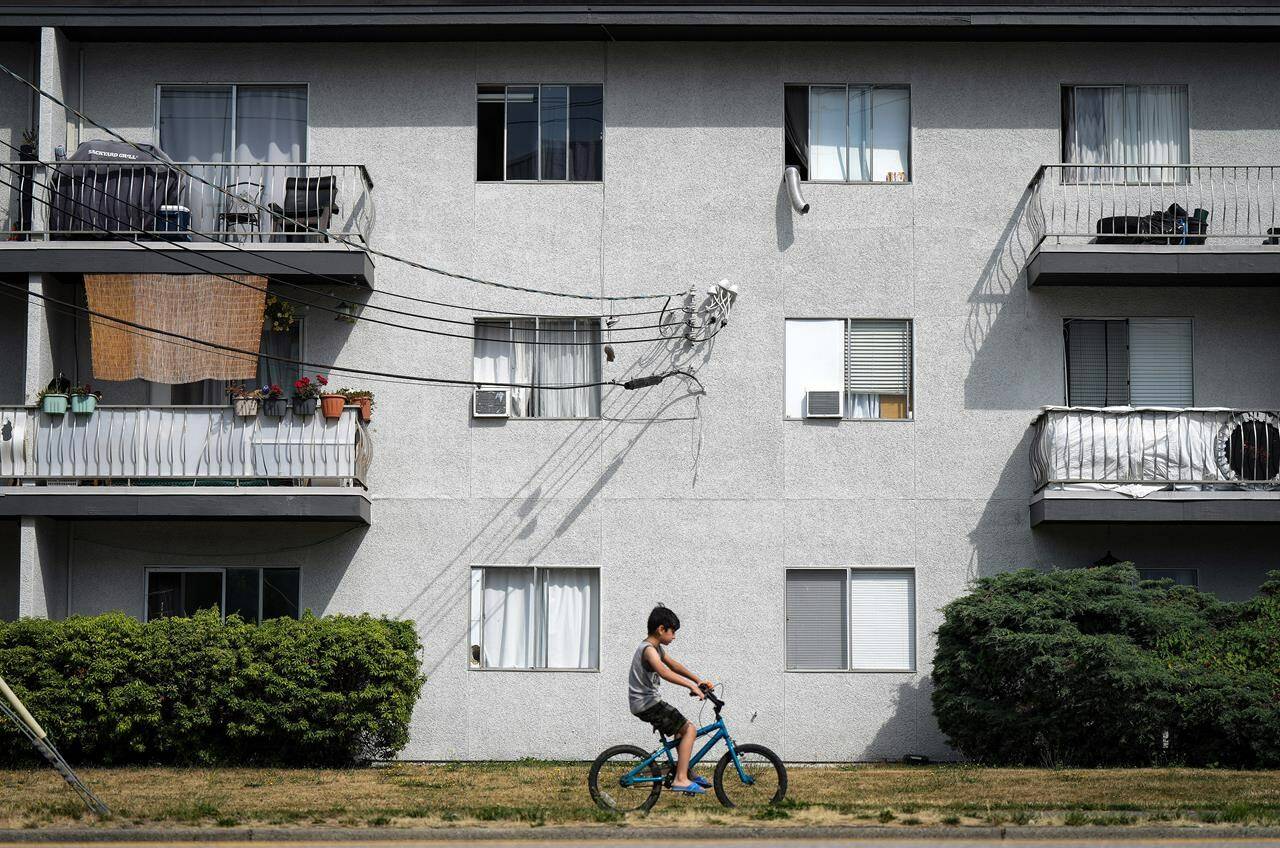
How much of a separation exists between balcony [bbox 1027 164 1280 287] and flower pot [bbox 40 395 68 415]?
1250 cm

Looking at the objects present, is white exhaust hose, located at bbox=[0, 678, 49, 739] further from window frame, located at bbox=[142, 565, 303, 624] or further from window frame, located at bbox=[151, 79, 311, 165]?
window frame, located at bbox=[151, 79, 311, 165]

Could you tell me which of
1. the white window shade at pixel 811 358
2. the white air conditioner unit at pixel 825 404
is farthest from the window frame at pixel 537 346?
the white air conditioner unit at pixel 825 404

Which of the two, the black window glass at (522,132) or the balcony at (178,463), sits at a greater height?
the black window glass at (522,132)

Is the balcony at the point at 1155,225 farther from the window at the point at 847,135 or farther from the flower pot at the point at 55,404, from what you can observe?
the flower pot at the point at 55,404

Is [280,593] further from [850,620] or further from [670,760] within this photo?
[670,760]

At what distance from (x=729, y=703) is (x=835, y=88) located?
27.5 ft

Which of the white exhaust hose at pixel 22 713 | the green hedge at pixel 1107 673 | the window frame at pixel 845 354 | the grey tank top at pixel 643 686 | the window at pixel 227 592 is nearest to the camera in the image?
the white exhaust hose at pixel 22 713

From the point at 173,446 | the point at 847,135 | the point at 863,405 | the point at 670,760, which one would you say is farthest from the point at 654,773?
the point at 847,135

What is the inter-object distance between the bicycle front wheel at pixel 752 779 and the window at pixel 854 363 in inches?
311

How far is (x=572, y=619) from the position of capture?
2155cm

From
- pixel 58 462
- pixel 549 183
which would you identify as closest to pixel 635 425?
pixel 549 183

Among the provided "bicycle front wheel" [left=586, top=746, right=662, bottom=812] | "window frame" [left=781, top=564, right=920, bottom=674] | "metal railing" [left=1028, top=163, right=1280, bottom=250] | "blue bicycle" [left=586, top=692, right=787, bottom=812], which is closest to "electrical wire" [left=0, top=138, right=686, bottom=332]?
"window frame" [left=781, top=564, right=920, bottom=674]

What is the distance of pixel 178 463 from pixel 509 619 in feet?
15.3

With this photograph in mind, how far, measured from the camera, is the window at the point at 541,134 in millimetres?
22250
